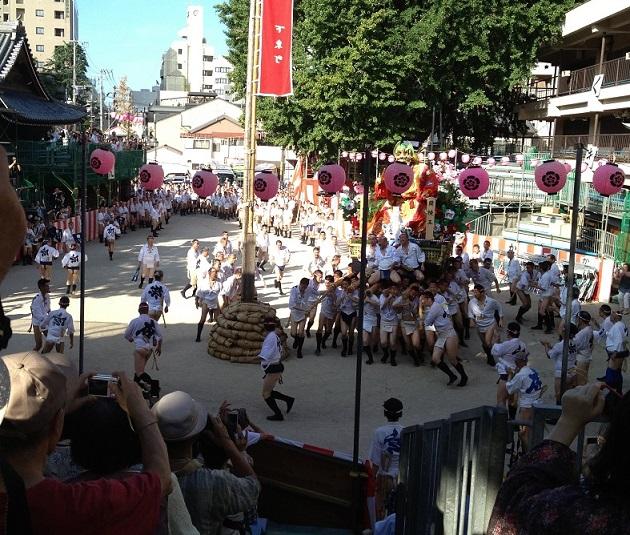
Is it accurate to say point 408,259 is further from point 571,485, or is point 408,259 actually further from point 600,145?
point 600,145

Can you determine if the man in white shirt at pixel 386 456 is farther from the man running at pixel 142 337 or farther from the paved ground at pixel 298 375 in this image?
the man running at pixel 142 337

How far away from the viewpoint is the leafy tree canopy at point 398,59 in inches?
1206

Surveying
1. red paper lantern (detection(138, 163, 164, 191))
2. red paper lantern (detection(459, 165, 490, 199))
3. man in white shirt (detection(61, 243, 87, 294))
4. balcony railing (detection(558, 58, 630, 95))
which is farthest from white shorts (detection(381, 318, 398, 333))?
balcony railing (detection(558, 58, 630, 95))

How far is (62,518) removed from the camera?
7.61 feet

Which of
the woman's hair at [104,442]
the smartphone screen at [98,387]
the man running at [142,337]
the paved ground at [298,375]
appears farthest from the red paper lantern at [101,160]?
the woman's hair at [104,442]

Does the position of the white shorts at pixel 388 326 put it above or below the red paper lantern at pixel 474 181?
below

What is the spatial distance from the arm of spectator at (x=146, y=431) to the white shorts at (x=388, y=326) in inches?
447

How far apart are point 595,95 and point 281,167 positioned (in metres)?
27.4

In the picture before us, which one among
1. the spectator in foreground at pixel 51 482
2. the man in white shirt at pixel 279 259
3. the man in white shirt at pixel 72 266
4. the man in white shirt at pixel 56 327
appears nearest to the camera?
the spectator in foreground at pixel 51 482

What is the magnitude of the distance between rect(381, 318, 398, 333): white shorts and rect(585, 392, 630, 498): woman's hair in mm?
12037

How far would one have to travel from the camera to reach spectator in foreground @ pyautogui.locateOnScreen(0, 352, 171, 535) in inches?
91.6

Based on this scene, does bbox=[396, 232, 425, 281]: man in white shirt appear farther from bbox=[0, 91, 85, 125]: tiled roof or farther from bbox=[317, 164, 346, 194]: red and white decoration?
bbox=[0, 91, 85, 125]: tiled roof

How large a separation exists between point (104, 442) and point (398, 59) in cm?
2951

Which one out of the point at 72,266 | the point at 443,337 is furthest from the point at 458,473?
the point at 72,266
